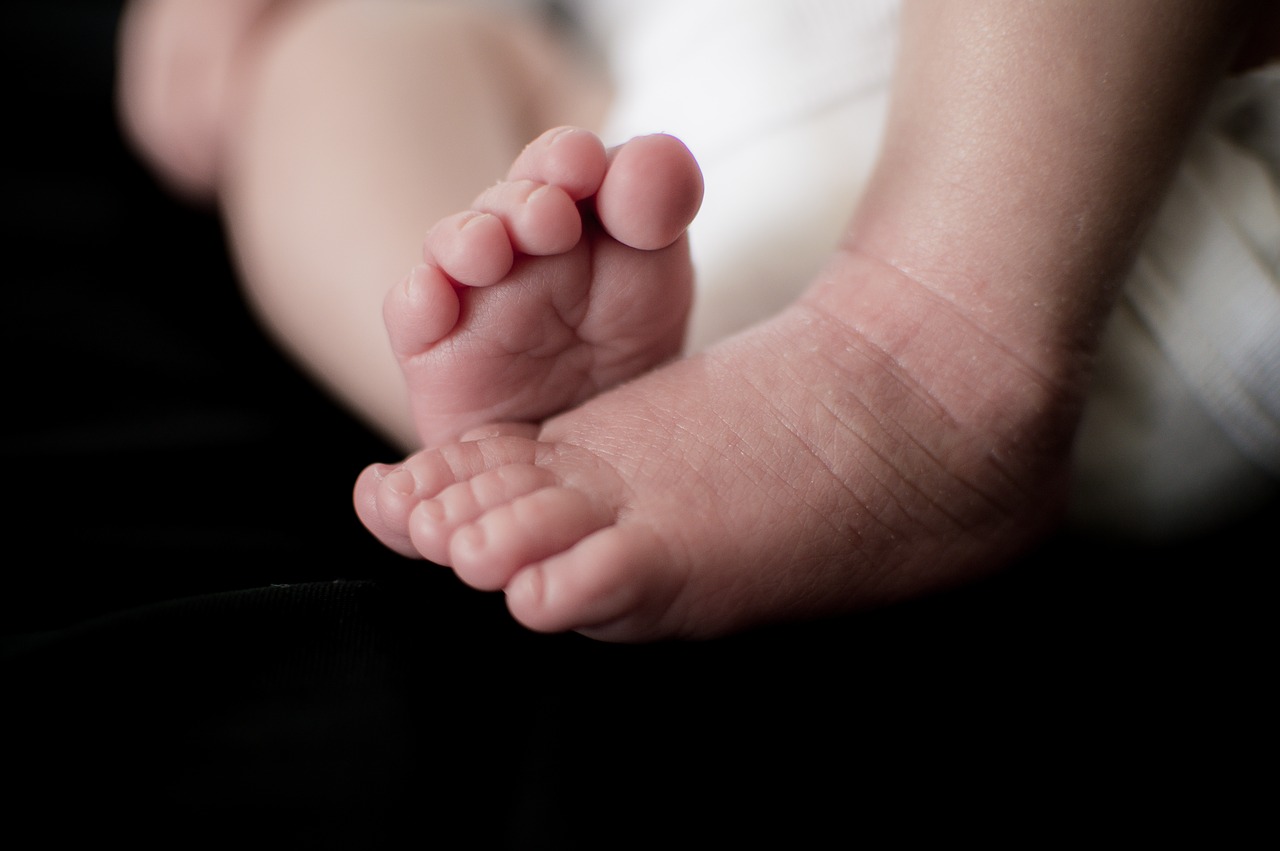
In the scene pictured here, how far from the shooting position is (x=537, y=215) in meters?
0.48

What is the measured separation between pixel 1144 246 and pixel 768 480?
321 millimetres

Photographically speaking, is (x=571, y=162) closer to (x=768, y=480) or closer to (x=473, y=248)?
(x=473, y=248)

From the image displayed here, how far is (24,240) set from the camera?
1.00m

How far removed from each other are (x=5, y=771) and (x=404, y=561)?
22 cm

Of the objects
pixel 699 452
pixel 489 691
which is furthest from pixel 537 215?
pixel 489 691

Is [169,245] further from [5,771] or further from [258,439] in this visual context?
[5,771]

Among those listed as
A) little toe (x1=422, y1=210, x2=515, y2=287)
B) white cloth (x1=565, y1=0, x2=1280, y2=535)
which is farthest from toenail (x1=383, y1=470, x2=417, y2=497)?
white cloth (x1=565, y1=0, x2=1280, y2=535)

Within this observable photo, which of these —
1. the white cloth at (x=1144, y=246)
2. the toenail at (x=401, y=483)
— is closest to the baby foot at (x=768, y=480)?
the toenail at (x=401, y=483)

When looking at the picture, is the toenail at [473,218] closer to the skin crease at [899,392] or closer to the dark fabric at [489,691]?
the skin crease at [899,392]

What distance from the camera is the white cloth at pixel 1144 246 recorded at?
1.98 ft

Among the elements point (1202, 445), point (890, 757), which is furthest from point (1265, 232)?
point (890, 757)

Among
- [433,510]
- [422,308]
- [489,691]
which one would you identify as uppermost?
[422,308]

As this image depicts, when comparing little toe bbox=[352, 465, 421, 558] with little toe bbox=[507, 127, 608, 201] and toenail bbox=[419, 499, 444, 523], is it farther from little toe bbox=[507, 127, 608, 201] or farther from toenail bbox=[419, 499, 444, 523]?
little toe bbox=[507, 127, 608, 201]

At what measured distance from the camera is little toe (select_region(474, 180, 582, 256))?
19.1 inches
